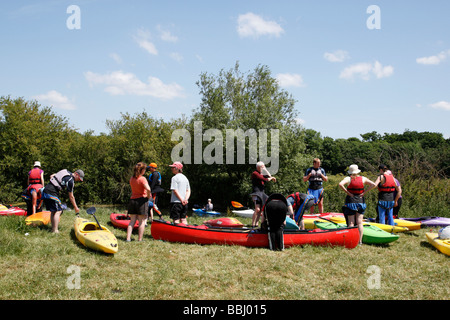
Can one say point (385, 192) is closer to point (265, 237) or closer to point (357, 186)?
point (357, 186)

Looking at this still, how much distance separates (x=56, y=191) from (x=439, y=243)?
7.79 metres

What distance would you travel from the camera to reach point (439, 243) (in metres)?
6.09

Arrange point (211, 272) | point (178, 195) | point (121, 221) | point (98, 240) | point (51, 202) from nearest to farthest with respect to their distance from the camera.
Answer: point (211, 272) → point (98, 240) → point (51, 202) → point (178, 195) → point (121, 221)

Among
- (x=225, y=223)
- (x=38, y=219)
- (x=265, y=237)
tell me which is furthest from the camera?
(x=225, y=223)

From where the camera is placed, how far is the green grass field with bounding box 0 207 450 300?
3945 millimetres

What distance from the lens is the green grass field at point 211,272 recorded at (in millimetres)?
3945

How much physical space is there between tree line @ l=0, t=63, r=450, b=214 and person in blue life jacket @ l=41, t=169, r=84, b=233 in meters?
10.9

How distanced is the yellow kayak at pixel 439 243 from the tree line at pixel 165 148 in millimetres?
10091

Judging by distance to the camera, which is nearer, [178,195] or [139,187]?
[139,187]

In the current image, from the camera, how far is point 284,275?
15.1ft

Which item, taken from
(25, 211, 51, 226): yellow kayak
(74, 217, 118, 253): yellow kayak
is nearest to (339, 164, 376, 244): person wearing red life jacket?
(74, 217, 118, 253): yellow kayak

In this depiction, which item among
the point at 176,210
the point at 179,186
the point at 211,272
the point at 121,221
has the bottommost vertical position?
the point at 211,272

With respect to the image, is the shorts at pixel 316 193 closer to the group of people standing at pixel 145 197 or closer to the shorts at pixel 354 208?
the shorts at pixel 354 208

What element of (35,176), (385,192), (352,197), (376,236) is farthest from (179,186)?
(385,192)
